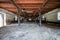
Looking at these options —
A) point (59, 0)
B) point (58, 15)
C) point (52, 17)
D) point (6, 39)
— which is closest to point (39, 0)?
point (59, 0)

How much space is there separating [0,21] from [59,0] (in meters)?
3.98

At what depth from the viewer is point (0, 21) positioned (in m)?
5.80

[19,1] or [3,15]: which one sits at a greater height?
[19,1]

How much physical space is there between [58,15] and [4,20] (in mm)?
3123

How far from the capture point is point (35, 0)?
109 inches

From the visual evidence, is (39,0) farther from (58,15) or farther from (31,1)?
(58,15)

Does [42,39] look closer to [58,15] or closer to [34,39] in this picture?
[34,39]

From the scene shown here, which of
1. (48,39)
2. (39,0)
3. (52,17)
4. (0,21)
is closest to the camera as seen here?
(48,39)

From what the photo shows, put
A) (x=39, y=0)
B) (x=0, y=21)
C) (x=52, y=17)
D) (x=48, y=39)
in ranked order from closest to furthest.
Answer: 1. (x=48, y=39)
2. (x=39, y=0)
3. (x=0, y=21)
4. (x=52, y=17)

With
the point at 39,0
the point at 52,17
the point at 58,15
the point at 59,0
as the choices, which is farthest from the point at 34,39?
the point at 52,17

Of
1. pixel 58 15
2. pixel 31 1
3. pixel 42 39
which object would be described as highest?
pixel 31 1

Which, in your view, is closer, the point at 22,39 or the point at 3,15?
the point at 22,39

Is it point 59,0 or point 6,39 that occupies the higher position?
point 59,0

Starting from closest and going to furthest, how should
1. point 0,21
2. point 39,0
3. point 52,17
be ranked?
point 39,0 → point 0,21 → point 52,17
